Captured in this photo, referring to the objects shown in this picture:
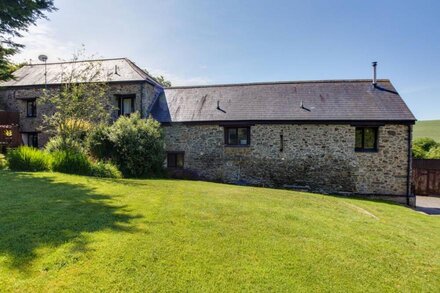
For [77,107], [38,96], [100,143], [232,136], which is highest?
[38,96]

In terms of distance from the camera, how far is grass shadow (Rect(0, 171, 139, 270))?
14.0 feet

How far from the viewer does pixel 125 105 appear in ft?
58.2

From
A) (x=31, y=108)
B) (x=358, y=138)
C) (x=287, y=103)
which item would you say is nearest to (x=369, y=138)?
(x=358, y=138)

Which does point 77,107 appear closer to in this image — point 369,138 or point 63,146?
point 63,146

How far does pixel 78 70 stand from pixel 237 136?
1255cm

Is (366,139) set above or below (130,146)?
above

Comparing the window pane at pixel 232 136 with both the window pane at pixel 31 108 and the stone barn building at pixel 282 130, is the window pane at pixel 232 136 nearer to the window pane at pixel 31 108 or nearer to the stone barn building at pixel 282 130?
the stone barn building at pixel 282 130

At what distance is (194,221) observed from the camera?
5.84 metres

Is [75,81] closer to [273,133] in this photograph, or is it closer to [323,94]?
[273,133]

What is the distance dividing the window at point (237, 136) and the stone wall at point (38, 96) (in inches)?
226

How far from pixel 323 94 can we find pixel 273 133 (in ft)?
14.7

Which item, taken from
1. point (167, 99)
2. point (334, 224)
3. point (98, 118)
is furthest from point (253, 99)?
point (334, 224)

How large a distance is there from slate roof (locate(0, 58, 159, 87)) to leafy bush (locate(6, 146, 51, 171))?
6.49 meters

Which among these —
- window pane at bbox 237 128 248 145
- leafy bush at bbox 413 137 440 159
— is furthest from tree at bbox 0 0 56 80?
leafy bush at bbox 413 137 440 159
